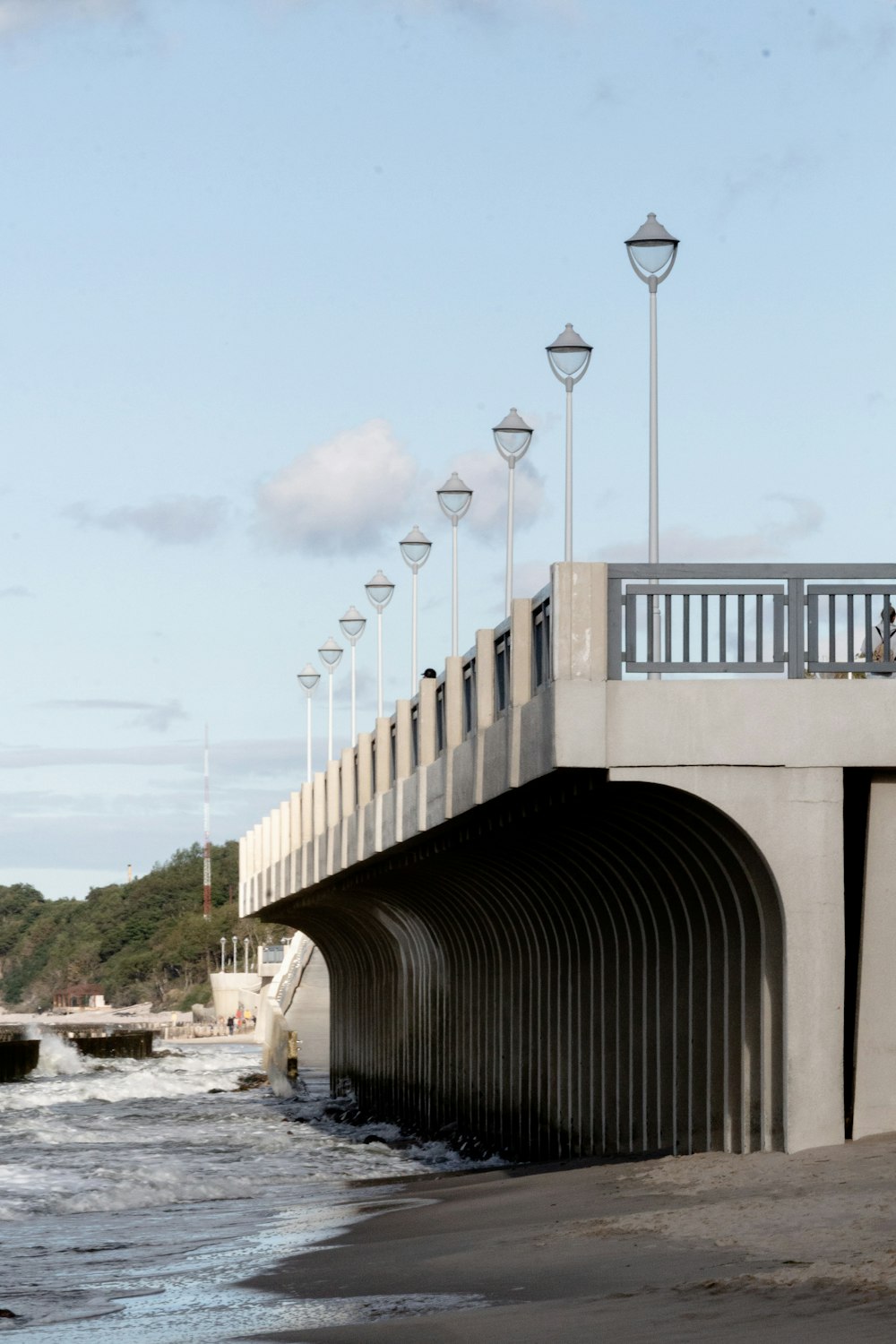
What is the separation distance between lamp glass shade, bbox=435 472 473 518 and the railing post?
45.6 ft

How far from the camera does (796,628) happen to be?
1622 cm

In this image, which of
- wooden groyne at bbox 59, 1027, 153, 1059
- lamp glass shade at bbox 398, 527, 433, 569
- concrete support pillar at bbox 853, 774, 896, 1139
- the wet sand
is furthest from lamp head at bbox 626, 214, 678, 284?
wooden groyne at bbox 59, 1027, 153, 1059

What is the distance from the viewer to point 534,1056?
77.5 ft

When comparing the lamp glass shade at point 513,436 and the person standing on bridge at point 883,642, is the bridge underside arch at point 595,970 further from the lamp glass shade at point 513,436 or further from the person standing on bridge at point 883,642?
the lamp glass shade at point 513,436

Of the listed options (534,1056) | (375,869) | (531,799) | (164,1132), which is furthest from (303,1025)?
(531,799)

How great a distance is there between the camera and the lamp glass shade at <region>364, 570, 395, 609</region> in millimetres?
38656

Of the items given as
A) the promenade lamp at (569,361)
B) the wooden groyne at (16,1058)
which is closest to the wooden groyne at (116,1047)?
the wooden groyne at (16,1058)

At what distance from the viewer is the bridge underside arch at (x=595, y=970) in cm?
1608

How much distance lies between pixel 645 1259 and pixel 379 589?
27678 mm

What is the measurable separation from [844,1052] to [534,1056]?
26.8 feet

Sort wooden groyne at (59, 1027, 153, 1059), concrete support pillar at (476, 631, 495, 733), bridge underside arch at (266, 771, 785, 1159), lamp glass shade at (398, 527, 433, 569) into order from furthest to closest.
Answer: wooden groyne at (59, 1027, 153, 1059), lamp glass shade at (398, 527, 433, 569), concrete support pillar at (476, 631, 495, 733), bridge underside arch at (266, 771, 785, 1159)

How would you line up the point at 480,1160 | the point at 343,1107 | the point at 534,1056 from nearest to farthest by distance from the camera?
the point at 534,1056 < the point at 480,1160 < the point at 343,1107

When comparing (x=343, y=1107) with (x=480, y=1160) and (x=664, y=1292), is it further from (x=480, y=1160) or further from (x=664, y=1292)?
(x=664, y=1292)

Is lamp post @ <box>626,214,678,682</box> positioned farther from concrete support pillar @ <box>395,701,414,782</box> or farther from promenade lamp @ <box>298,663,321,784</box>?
promenade lamp @ <box>298,663,321,784</box>
